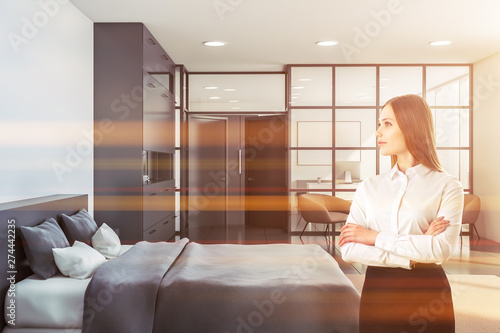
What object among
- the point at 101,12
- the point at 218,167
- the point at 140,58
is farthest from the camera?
the point at 218,167

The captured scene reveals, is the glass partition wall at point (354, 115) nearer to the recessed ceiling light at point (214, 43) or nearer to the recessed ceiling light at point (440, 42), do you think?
the recessed ceiling light at point (440, 42)

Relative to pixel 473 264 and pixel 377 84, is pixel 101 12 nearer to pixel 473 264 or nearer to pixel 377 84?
pixel 377 84

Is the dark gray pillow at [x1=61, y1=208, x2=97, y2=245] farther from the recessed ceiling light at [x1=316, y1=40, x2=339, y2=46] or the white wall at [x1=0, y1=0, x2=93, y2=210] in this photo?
the recessed ceiling light at [x1=316, y1=40, x2=339, y2=46]

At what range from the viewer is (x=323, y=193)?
7852 millimetres

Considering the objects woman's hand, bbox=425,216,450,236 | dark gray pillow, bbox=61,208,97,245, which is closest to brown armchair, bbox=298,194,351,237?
dark gray pillow, bbox=61,208,97,245

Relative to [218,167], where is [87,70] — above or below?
above

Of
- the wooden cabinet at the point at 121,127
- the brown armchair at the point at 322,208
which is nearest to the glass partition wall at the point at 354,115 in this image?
the brown armchair at the point at 322,208

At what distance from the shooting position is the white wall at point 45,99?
11.8 ft

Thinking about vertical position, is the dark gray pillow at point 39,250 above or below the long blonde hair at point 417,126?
below

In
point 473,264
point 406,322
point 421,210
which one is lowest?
point 473,264

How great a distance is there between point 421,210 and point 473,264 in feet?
16.6

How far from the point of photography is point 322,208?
6555mm

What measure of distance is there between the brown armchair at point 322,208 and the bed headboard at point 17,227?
372 centimetres

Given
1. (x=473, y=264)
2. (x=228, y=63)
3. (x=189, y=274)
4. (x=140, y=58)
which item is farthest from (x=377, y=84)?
(x=189, y=274)
